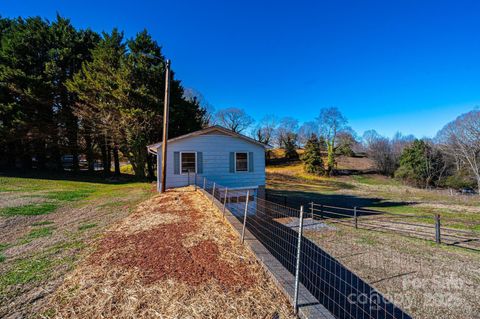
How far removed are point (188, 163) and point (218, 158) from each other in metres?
1.74

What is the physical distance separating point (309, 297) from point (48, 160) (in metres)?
31.1

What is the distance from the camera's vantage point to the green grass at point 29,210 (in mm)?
8398

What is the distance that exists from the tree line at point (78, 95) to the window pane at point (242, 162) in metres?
8.60

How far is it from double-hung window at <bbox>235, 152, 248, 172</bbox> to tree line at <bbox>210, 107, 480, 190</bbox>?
84.9 ft

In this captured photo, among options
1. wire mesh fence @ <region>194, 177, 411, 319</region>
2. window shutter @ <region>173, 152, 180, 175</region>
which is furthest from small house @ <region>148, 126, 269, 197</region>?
wire mesh fence @ <region>194, 177, 411, 319</region>

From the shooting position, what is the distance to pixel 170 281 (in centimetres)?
326

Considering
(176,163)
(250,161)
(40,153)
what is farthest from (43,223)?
(40,153)

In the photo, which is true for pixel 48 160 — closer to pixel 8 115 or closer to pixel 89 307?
pixel 8 115

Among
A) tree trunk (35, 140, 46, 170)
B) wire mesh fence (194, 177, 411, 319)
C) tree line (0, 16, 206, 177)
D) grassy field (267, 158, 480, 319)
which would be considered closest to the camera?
wire mesh fence (194, 177, 411, 319)

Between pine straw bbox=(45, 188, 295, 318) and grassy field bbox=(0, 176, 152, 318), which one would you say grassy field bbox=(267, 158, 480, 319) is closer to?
pine straw bbox=(45, 188, 295, 318)

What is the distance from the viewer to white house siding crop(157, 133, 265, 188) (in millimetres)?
12617

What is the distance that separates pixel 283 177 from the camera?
119ft

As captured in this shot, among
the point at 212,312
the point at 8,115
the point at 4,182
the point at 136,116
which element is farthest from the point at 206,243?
the point at 8,115

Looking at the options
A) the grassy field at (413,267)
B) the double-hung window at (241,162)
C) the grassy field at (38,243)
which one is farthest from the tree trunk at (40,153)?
the grassy field at (413,267)
